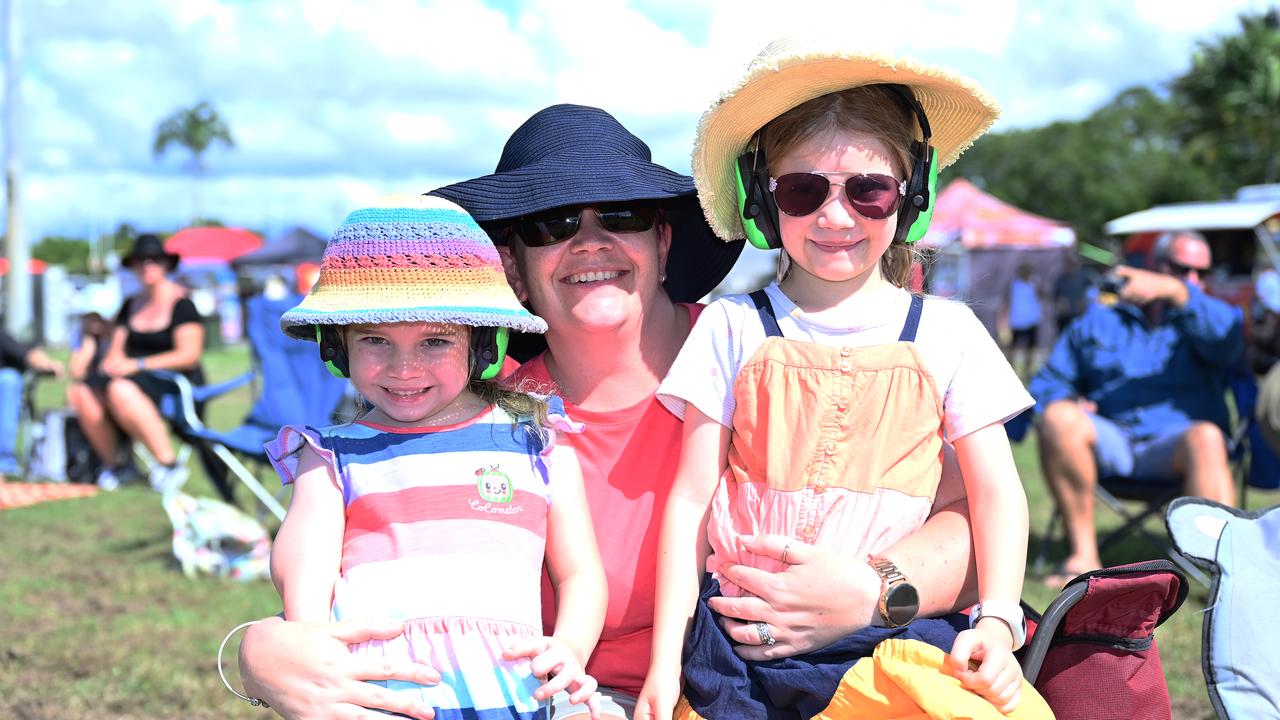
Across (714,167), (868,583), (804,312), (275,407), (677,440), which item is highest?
(714,167)

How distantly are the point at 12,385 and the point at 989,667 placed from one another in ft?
33.9

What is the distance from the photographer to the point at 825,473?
77.0 inches

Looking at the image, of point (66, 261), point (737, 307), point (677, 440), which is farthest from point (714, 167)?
point (66, 261)

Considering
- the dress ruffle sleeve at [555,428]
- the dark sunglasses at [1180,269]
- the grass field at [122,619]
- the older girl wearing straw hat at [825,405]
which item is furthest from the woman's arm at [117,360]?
the older girl wearing straw hat at [825,405]

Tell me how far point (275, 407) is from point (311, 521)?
5529mm

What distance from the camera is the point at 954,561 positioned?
1940mm

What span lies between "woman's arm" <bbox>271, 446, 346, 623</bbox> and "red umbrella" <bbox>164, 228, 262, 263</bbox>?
28.1 metres

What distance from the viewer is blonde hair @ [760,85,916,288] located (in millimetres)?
2045

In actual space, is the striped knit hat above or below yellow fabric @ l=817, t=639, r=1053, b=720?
above

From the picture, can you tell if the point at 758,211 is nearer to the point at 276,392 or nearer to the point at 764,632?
the point at 764,632

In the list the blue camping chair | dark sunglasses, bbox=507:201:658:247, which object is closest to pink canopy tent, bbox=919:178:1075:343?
the blue camping chair

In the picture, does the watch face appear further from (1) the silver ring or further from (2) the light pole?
(2) the light pole

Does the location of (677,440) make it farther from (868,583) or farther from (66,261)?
(66,261)

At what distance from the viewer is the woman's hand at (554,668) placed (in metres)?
1.88
